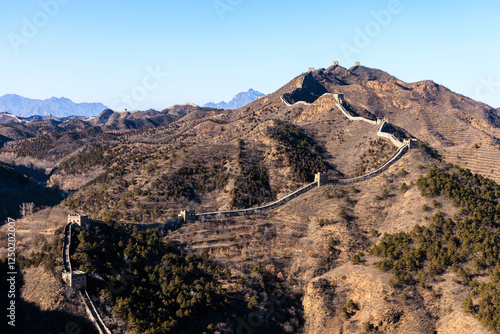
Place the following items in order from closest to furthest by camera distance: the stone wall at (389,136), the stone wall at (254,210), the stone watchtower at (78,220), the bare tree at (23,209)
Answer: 1. the stone watchtower at (78,220)
2. the stone wall at (254,210)
3. the stone wall at (389,136)
4. the bare tree at (23,209)

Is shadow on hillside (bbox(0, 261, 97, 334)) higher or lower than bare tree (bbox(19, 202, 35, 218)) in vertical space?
lower

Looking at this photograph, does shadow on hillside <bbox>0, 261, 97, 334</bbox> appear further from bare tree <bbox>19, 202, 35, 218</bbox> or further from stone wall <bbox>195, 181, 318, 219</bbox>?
bare tree <bbox>19, 202, 35, 218</bbox>

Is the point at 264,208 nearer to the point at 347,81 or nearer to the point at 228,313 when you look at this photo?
the point at 228,313

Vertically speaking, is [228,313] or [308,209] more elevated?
[308,209]

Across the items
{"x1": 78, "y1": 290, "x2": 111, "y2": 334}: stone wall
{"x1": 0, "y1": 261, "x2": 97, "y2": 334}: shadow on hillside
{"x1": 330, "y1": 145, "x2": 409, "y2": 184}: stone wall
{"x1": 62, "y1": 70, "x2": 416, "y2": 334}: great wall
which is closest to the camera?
{"x1": 0, "y1": 261, "x2": 97, "y2": 334}: shadow on hillside

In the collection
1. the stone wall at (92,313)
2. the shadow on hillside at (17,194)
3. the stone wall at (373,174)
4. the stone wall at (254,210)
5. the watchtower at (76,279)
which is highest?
the shadow on hillside at (17,194)

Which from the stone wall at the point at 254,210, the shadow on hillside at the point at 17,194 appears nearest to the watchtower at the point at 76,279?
the stone wall at the point at 254,210

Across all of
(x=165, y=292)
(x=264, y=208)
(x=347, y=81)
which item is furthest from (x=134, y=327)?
(x=347, y=81)

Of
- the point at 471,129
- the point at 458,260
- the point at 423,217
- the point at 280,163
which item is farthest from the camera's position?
the point at 471,129

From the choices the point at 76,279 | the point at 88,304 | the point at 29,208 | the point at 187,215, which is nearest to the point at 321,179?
the point at 187,215

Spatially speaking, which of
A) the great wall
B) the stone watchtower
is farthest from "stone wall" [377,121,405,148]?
the stone watchtower

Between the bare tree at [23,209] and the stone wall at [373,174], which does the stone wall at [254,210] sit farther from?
the bare tree at [23,209]
